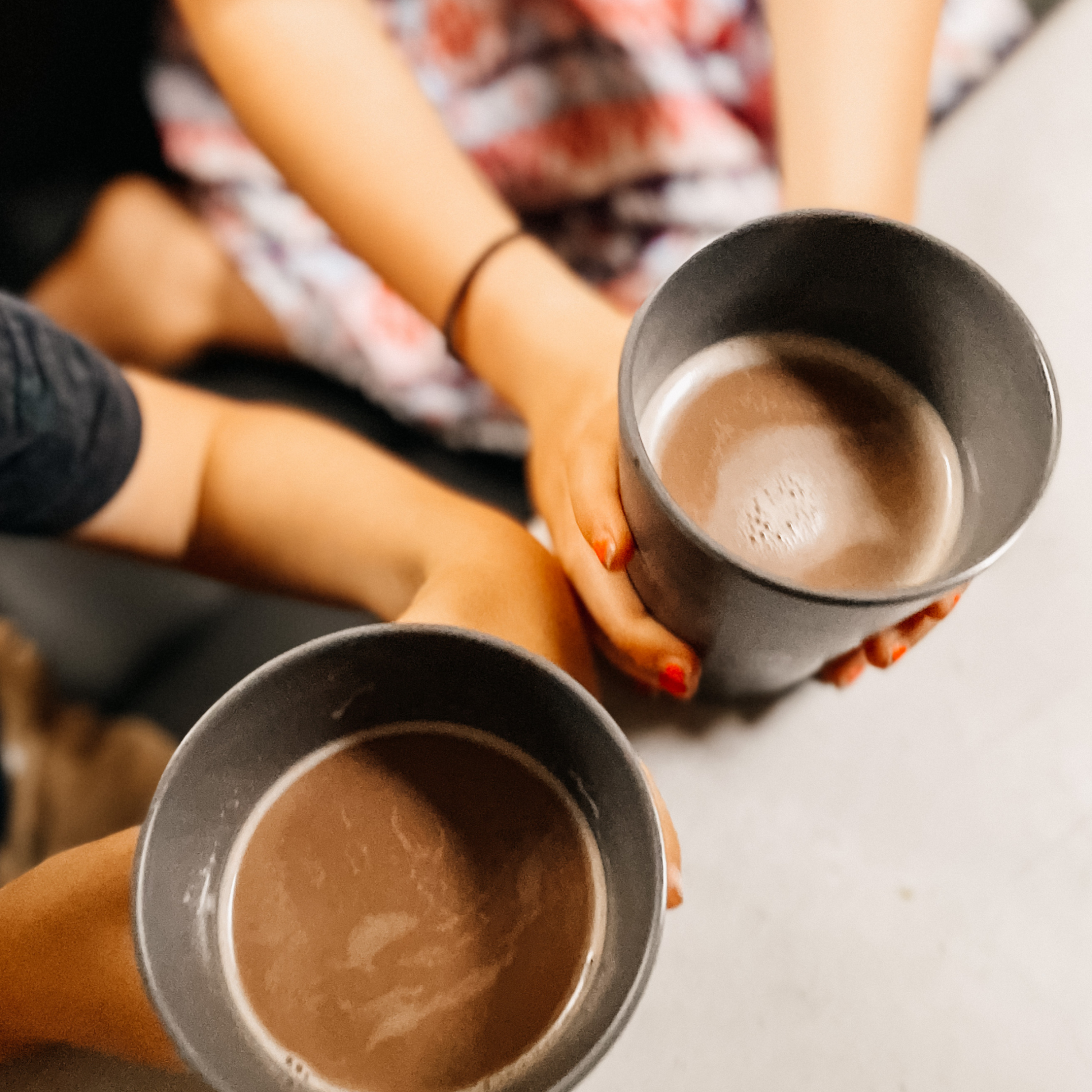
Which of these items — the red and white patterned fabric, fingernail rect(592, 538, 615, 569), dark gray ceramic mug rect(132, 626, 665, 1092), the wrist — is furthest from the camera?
the red and white patterned fabric

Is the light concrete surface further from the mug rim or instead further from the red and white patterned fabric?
the red and white patterned fabric

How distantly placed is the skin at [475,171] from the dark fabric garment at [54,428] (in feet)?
0.80

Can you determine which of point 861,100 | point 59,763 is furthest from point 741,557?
point 59,763

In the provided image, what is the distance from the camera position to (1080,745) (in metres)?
0.55

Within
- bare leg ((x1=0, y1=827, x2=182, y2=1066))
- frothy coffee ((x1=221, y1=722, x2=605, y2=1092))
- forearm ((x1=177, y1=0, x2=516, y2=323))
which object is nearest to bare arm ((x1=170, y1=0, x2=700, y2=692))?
forearm ((x1=177, y1=0, x2=516, y2=323))

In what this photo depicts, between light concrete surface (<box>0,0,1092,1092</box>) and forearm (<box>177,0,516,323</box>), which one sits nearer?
light concrete surface (<box>0,0,1092,1092</box>)

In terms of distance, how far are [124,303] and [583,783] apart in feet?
2.93

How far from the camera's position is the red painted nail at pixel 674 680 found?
0.46 m

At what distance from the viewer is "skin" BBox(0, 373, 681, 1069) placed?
46cm

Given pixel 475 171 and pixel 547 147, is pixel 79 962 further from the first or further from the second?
pixel 547 147

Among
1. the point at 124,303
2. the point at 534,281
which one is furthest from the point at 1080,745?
the point at 124,303

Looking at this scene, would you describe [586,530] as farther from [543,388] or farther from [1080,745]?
[1080,745]

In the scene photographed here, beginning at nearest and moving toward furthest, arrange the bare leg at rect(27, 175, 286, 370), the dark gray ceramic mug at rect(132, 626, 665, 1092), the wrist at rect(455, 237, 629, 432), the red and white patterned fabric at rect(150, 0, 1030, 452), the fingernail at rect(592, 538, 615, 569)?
the dark gray ceramic mug at rect(132, 626, 665, 1092), the fingernail at rect(592, 538, 615, 569), the wrist at rect(455, 237, 629, 432), the red and white patterned fabric at rect(150, 0, 1030, 452), the bare leg at rect(27, 175, 286, 370)

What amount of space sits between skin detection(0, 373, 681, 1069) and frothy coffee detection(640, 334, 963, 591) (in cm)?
14
